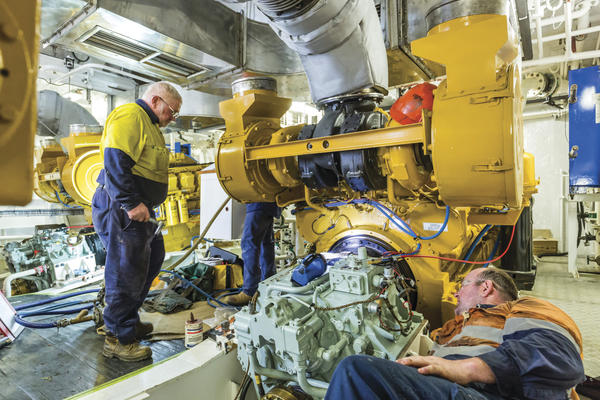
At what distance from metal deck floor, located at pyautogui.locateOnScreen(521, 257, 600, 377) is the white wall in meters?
1.23

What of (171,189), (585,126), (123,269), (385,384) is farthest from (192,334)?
(585,126)

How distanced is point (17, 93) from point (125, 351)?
214 cm

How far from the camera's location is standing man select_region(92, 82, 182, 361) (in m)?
2.19

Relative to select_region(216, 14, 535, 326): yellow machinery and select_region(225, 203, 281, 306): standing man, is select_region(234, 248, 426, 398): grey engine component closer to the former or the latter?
select_region(216, 14, 535, 326): yellow machinery

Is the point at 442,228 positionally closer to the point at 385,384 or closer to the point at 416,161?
the point at 416,161

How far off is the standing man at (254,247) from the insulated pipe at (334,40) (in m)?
1.32

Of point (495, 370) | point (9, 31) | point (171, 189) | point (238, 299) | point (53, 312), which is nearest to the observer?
point (9, 31)

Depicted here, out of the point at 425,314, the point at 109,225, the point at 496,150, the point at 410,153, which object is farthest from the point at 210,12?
the point at 425,314

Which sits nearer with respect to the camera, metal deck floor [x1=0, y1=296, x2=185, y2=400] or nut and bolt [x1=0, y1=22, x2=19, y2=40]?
nut and bolt [x1=0, y1=22, x2=19, y2=40]

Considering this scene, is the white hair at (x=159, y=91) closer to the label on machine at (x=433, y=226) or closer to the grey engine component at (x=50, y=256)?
the label on machine at (x=433, y=226)

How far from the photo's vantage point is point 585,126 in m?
4.89

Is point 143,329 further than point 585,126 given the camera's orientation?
No

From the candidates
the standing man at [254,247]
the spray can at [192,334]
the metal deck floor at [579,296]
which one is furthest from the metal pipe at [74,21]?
the metal deck floor at [579,296]

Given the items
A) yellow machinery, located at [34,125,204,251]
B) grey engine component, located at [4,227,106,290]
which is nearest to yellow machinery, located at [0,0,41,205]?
grey engine component, located at [4,227,106,290]
